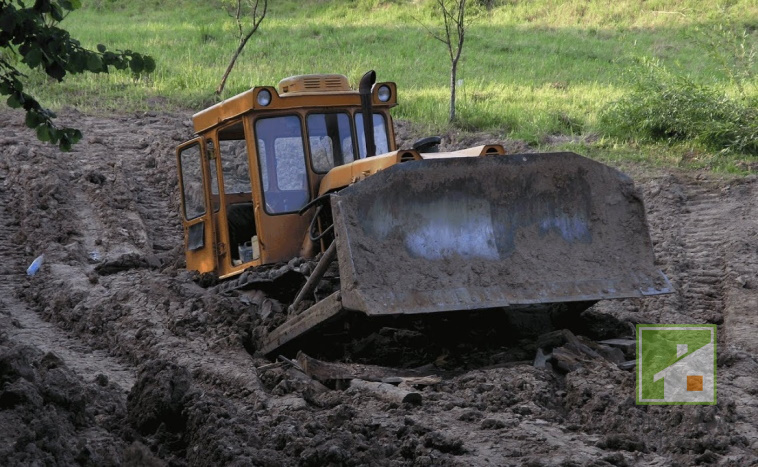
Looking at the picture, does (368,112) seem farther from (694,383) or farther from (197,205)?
(694,383)

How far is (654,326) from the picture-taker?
23.6 feet

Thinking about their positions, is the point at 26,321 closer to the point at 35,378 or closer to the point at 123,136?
the point at 35,378

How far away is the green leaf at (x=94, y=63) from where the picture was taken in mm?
4340

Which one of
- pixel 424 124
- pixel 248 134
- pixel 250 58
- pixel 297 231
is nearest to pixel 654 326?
pixel 297 231

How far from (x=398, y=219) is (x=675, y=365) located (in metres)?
1.87

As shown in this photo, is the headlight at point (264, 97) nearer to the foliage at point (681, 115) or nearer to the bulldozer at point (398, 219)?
the bulldozer at point (398, 219)

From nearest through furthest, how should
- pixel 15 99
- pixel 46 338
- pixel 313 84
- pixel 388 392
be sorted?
1. pixel 15 99
2. pixel 388 392
3. pixel 313 84
4. pixel 46 338

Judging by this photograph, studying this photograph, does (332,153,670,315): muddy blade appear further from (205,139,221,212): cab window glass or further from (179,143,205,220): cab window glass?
(179,143,205,220): cab window glass

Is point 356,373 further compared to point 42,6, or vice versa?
point 356,373

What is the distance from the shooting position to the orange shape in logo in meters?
5.57

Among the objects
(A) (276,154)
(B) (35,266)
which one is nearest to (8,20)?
(A) (276,154)

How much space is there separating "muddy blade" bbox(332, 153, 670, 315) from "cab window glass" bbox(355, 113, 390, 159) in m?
1.71

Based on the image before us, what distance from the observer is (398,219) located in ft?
20.0

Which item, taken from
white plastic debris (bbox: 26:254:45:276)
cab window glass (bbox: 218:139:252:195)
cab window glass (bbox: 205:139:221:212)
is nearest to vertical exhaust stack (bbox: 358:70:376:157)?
cab window glass (bbox: 218:139:252:195)
